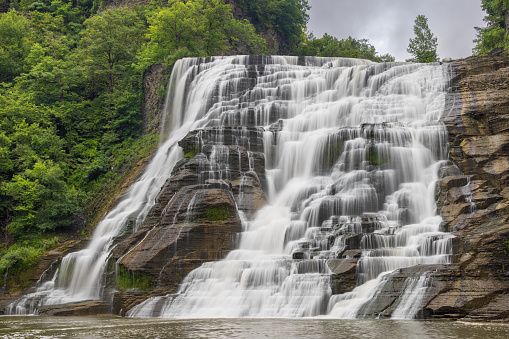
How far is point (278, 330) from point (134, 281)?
11030 millimetres

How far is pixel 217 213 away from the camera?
24172 millimetres

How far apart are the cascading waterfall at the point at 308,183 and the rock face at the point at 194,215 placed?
A: 18.3 inches

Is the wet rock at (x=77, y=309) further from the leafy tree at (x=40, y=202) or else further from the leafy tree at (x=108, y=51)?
the leafy tree at (x=108, y=51)

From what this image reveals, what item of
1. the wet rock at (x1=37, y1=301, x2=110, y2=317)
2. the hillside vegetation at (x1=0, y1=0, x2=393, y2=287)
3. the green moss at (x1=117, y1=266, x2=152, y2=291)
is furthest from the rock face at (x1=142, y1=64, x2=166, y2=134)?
the wet rock at (x1=37, y1=301, x2=110, y2=317)

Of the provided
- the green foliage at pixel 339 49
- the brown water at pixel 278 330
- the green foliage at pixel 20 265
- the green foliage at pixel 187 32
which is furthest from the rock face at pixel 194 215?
the green foliage at pixel 339 49

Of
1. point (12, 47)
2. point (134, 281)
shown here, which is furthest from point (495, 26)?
point (12, 47)

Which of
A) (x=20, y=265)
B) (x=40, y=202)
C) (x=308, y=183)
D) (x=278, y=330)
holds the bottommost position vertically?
(x=278, y=330)

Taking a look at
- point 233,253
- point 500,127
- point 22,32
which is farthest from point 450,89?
point 22,32

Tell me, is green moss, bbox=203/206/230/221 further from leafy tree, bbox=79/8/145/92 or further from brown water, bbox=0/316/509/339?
leafy tree, bbox=79/8/145/92

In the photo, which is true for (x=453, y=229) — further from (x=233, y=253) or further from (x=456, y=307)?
(x=233, y=253)

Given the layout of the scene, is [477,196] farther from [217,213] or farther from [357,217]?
Answer: [217,213]

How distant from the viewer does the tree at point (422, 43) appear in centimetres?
5706

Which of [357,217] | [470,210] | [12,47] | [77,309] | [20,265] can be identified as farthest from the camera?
[12,47]

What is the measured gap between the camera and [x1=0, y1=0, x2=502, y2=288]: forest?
32.9 m
